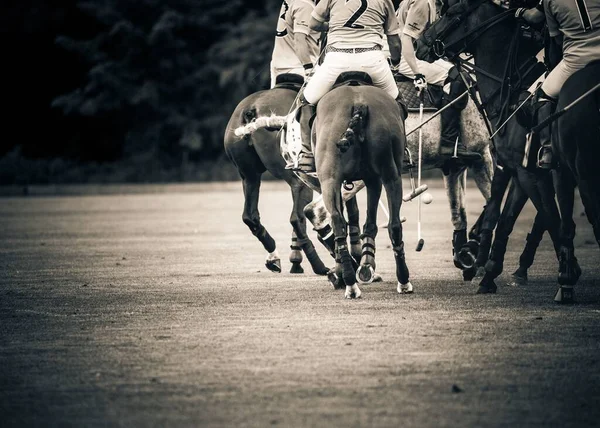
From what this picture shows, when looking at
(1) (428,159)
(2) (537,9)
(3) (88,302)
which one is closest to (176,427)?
(3) (88,302)

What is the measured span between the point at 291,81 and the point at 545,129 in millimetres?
4180

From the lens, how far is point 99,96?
45125mm

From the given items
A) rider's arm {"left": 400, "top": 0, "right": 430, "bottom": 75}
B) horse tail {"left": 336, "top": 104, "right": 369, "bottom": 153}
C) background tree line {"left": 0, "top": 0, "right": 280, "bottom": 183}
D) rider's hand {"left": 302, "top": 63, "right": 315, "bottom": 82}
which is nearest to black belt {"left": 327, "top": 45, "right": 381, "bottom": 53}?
horse tail {"left": 336, "top": 104, "right": 369, "bottom": 153}

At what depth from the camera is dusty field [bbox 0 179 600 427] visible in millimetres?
7930

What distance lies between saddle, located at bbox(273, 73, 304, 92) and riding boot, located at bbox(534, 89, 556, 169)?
3.98 m

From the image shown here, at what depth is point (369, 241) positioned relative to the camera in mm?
13742

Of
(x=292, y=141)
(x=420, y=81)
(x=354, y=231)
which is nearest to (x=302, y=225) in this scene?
(x=354, y=231)


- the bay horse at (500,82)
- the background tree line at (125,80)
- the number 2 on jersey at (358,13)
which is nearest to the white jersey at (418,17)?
the bay horse at (500,82)

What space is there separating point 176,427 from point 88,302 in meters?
6.04

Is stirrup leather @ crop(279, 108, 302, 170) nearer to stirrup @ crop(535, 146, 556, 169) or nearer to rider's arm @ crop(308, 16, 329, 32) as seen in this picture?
rider's arm @ crop(308, 16, 329, 32)

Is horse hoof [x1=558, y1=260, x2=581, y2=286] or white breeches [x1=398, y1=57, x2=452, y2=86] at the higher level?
white breeches [x1=398, y1=57, x2=452, y2=86]

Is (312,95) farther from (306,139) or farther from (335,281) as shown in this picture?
(335,281)

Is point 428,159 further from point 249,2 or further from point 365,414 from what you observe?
point 249,2

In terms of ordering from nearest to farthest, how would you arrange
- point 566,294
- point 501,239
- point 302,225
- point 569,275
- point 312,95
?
point 569,275
point 566,294
point 501,239
point 312,95
point 302,225
